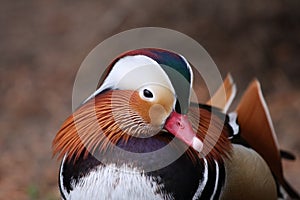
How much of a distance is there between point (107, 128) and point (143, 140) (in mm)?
107

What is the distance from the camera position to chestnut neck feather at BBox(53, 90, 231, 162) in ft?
6.13

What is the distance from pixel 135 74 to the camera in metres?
1.84

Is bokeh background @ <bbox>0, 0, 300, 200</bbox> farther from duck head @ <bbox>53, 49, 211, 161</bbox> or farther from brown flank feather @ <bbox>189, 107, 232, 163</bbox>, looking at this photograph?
duck head @ <bbox>53, 49, 211, 161</bbox>

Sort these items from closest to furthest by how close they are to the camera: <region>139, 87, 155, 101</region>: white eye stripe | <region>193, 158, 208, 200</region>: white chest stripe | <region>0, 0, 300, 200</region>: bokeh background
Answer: <region>139, 87, 155, 101</region>: white eye stripe → <region>193, 158, 208, 200</region>: white chest stripe → <region>0, 0, 300, 200</region>: bokeh background

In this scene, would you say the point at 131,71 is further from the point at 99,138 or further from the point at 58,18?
the point at 58,18

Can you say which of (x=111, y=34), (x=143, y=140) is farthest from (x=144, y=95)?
(x=111, y=34)

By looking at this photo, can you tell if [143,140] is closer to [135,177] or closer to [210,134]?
[135,177]

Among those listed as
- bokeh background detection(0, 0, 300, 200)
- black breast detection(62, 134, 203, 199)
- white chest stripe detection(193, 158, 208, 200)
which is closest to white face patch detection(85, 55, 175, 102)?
black breast detection(62, 134, 203, 199)

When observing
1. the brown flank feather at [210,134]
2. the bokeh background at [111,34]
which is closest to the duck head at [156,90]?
the brown flank feather at [210,134]

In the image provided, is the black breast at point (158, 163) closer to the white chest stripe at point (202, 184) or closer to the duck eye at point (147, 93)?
the white chest stripe at point (202, 184)

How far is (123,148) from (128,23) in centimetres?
262

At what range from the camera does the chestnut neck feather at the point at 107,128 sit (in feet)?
6.13

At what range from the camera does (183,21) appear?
14.4 feet

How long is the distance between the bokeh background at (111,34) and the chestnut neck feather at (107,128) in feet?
5.91
